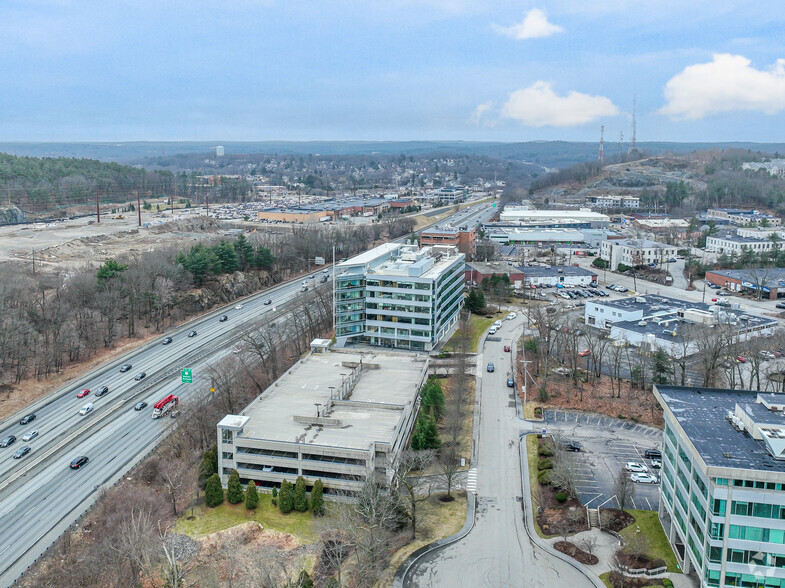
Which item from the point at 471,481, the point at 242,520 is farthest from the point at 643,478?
the point at 242,520

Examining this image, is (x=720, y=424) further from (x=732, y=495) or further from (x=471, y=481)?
(x=471, y=481)

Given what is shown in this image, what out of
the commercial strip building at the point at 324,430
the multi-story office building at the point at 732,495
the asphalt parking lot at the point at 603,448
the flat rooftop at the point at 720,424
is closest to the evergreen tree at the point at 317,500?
the commercial strip building at the point at 324,430

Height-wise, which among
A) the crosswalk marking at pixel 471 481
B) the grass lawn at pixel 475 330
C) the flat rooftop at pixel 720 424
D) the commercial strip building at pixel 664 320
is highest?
the flat rooftop at pixel 720 424

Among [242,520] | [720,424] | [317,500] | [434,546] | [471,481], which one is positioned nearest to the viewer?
[720,424]

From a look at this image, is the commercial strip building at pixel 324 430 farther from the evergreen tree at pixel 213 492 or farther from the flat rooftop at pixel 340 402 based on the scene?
the evergreen tree at pixel 213 492

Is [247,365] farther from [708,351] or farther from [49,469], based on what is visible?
[708,351]
